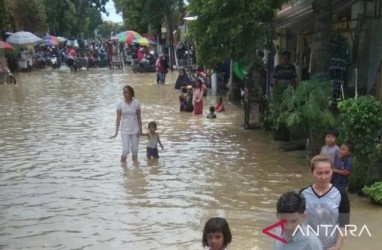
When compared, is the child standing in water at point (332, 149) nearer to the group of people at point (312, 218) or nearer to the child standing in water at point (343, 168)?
the child standing in water at point (343, 168)

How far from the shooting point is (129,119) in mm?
9594

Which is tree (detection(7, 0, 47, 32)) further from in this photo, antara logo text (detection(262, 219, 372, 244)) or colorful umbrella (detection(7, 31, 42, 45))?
antara logo text (detection(262, 219, 372, 244))

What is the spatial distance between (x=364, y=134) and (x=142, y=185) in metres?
3.51

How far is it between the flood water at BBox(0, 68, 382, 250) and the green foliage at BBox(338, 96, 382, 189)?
37 cm

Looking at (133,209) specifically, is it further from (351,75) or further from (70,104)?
(70,104)

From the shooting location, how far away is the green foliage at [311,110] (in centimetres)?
884

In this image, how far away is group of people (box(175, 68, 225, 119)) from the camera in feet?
51.2

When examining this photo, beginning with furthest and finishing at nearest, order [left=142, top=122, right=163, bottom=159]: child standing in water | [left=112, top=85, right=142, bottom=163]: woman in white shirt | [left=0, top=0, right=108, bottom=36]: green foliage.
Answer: [left=0, top=0, right=108, bottom=36]: green foliage → [left=142, top=122, right=163, bottom=159]: child standing in water → [left=112, top=85, right=142, bottom=163]: woman in white shirt

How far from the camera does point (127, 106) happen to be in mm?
9562

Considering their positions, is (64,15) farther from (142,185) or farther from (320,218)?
(320,218)

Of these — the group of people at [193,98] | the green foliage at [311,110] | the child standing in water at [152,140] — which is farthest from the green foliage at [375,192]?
the group of people at [193,98]

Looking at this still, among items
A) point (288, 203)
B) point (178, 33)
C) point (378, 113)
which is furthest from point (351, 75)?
point (178, 33)

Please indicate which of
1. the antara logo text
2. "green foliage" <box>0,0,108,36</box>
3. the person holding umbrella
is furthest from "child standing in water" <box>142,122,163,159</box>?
"green foliage" <box>0,0,108,36</box>

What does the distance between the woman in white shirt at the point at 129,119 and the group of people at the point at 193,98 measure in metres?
5.65
